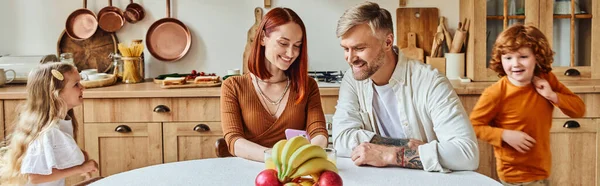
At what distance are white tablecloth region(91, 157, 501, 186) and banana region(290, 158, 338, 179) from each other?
0.26 metres

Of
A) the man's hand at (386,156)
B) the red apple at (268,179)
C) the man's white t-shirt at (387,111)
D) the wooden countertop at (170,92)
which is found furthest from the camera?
the wooden countertop at (170,92)

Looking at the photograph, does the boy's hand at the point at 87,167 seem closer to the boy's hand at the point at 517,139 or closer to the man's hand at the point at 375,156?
the man's hand at the point at 375,156

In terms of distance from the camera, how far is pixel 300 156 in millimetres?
1760

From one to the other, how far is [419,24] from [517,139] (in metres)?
1.61

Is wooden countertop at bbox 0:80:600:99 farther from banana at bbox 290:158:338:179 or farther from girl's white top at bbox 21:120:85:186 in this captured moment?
banana at bbox 290:158:338:179

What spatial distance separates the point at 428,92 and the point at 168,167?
933mm

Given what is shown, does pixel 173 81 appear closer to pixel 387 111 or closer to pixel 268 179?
pixel 387 111

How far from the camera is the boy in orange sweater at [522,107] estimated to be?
2.86 metres

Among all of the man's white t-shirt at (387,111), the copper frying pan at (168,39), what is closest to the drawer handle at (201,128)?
the copper frying pan at (168,39)

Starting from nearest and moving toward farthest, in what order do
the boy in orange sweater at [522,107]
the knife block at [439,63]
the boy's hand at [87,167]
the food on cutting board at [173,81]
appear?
the boy's hand at [87,167] → the boy in orange sweater at [522,107] → the food on cutting board at [173,81] → the knife block at [439,63]

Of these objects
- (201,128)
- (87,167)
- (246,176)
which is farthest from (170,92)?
(246,176)

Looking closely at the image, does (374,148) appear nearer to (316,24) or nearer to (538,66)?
(538,66)

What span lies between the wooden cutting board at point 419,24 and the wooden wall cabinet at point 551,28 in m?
0.32

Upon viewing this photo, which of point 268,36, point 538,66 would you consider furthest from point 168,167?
point 538,66
